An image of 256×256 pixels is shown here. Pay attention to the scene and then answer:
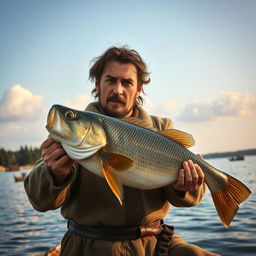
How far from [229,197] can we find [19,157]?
109 meters

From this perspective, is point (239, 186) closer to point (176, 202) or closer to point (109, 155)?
point (176, 202)

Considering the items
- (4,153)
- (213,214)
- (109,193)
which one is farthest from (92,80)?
(4,153)

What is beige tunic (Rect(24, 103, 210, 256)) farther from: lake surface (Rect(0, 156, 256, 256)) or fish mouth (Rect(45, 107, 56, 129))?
lake surface (Rect(0, 156, 256, 256))

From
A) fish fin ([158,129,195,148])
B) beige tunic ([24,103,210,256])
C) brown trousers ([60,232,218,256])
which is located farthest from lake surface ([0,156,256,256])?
fish fin ([158,129,195,148])

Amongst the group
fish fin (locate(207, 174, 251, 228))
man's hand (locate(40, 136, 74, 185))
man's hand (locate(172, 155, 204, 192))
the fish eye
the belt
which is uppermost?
the fish eye

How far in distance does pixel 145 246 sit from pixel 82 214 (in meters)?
0.81

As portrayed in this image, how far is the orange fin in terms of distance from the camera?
324 cm

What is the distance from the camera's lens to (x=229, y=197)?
128 inches

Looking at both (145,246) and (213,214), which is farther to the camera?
(213,214)

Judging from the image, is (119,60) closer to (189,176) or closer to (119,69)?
(119,69)

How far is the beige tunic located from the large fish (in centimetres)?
46

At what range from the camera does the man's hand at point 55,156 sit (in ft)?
9.23

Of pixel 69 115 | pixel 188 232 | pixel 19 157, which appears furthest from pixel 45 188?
pixel 19 157

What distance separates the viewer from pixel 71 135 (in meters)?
2.75
